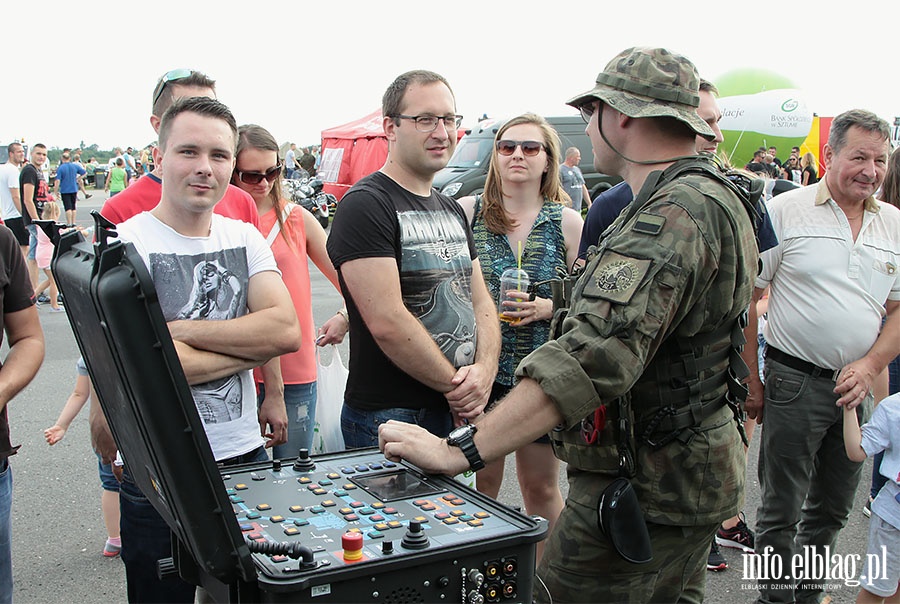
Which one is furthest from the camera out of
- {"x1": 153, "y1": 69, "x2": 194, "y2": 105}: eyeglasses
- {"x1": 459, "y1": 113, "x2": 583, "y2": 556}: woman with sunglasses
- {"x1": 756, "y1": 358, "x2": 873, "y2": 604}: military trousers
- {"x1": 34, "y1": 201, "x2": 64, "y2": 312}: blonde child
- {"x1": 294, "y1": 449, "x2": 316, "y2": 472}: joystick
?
{"x1": 34, "y1": 201, "x2": 64, "y2": 312}: blonde child

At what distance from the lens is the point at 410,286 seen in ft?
9.53

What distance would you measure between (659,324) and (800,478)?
2.04m

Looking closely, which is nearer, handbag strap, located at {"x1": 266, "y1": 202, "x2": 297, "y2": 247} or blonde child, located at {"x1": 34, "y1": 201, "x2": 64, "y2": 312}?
handbag strap, located at {"x1": 266, "y1": 202, "x2": 297, "y2": 247}

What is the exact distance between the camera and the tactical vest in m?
2.10

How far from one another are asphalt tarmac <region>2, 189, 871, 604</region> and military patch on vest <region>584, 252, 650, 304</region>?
7.86 ft

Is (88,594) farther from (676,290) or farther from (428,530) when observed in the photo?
(676,290)

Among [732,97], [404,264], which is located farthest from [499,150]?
[732,97]

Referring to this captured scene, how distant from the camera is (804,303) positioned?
3625mm

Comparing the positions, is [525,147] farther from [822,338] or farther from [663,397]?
[663,397]

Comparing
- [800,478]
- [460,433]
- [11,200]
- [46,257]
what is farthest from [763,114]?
[460,433]

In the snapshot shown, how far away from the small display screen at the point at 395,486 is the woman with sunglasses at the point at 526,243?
1.73 metres

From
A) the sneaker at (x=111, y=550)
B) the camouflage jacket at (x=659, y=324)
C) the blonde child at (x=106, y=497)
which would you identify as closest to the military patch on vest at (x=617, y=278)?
the camouflage jacket at (x=659, y=324)

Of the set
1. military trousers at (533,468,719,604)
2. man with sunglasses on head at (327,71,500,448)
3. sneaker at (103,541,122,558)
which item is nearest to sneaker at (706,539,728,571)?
man with sunglasses on head at (327,71,500,448)

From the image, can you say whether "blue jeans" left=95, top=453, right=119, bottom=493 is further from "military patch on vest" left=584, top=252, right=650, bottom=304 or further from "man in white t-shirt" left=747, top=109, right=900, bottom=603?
"man in white t-shirt" left=747, top=109, right=900, bottom=603
